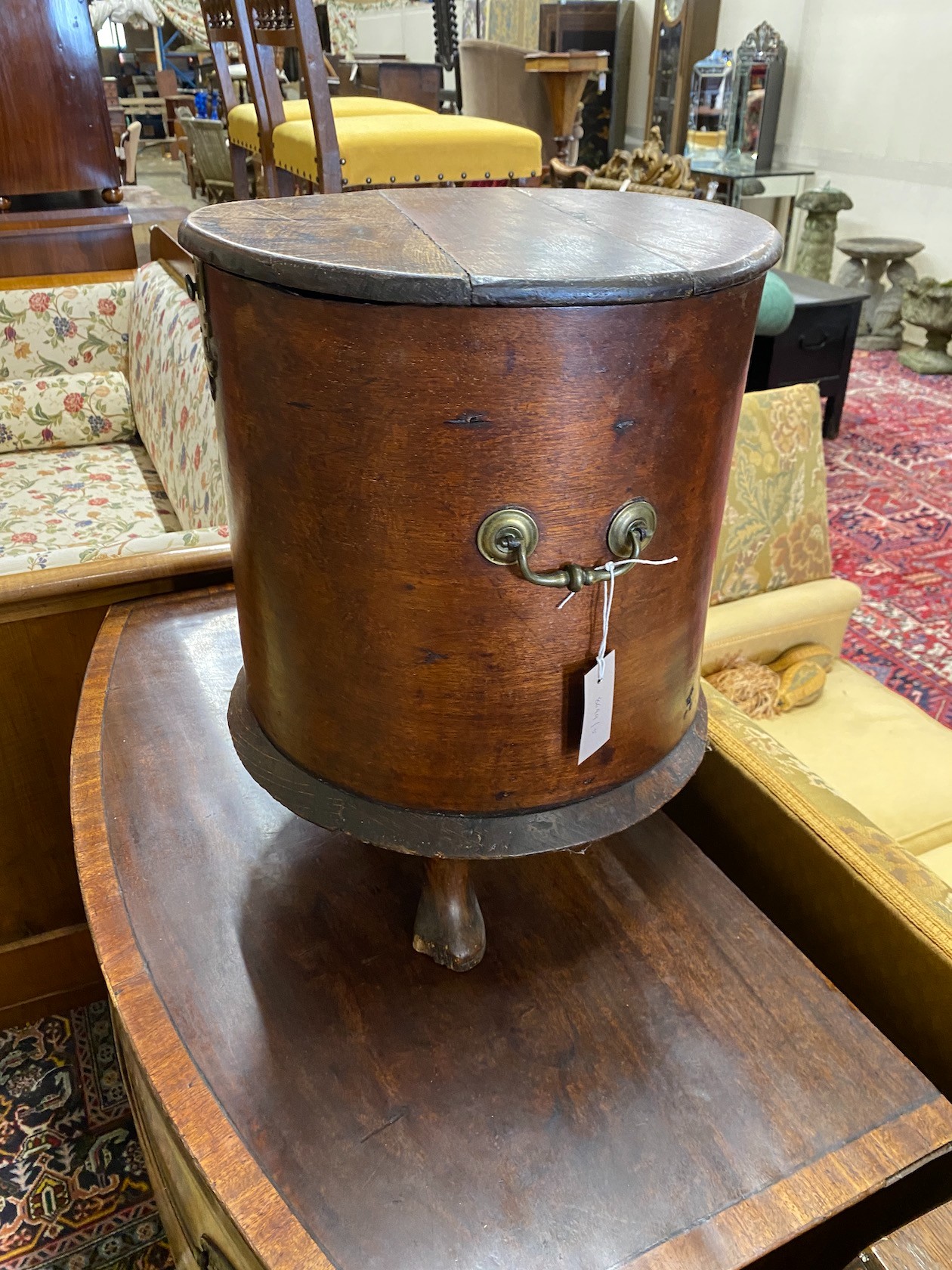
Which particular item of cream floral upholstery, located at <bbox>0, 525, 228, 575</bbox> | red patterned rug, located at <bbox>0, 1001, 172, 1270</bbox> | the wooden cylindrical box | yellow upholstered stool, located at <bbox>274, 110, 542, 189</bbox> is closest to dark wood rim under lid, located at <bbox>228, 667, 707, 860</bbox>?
the wooden cylindrical box

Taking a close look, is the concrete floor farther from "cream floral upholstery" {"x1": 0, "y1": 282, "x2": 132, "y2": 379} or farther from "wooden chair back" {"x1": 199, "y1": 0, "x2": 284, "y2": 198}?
"cream floral upholstery" {"x1": 0, "y1": 282, "x2": 132, "y2": 379}

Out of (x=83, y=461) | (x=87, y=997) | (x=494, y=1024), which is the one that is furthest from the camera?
(x=83, y=461)

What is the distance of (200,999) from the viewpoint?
2.68ft

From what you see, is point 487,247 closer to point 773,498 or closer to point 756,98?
point 773,498

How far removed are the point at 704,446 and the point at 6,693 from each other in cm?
120

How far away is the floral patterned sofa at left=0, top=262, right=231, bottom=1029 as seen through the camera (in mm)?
1434

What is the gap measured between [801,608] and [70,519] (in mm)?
1904

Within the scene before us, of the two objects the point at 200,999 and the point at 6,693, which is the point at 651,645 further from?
the point at 6,693

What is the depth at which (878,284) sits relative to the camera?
536cm

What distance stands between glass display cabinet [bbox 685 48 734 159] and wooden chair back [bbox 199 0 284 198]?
366 cm

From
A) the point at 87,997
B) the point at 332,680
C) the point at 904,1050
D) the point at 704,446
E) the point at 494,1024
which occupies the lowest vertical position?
the point at 87,997

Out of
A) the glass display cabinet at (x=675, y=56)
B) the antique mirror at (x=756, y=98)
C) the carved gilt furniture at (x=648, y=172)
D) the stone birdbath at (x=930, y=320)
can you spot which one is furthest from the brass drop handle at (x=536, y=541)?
the glass display cabinet at (x=675, y=56)

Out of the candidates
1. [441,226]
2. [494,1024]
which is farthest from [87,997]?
[441,226]

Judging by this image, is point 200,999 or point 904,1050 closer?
point 200,999
